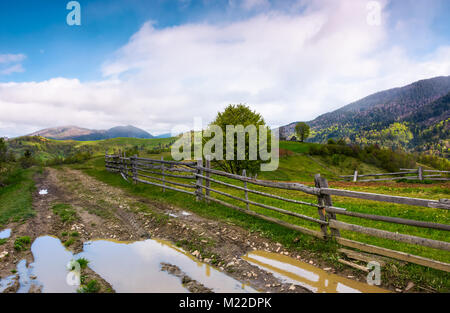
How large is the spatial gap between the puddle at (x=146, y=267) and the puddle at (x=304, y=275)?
0.97 meters

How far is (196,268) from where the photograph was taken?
541 centimetres

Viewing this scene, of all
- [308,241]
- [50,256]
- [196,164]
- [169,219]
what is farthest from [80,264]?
[196,164]

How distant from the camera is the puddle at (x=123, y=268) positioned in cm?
457

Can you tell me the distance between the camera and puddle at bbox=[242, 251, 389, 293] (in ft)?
14.8

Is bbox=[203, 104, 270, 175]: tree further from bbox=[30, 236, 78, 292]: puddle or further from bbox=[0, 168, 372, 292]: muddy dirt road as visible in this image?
bbox=[30, 236, 78, 292]: puddle

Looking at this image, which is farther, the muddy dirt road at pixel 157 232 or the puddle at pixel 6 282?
the muddy dirt road at pixel 157 232

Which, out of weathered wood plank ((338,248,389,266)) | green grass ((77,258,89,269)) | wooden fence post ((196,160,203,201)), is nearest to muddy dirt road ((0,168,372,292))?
green grass ((77,258,89,269))

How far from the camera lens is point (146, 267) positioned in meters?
5.36

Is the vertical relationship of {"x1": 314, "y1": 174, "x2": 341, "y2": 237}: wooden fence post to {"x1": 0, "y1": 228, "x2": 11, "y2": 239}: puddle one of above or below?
above

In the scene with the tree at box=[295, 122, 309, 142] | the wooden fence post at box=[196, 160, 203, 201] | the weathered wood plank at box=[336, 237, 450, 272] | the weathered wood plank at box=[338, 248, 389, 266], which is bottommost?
the weathered wood plank at box=[338, 248, 389, 266]

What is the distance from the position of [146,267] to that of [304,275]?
3.60 metres

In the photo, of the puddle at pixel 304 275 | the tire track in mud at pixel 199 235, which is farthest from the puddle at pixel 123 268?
the puddle at pixel 304 275

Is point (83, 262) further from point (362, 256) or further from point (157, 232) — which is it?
point (362, 256)

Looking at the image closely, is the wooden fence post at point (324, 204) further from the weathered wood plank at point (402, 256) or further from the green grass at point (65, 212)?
the green grass at point (65, 212)
